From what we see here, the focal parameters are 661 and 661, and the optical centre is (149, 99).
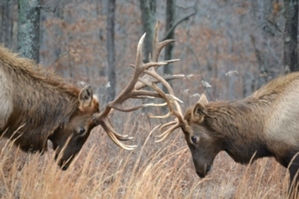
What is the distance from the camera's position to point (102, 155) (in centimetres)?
873

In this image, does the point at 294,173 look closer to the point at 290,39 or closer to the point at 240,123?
the point at 240,123

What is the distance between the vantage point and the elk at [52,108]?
265 inches

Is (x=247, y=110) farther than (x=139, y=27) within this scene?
No

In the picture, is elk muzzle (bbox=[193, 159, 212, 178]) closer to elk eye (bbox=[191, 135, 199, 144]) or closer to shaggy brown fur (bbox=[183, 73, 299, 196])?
shaggy brown fur (bbox=[183, 73, 299, 196])

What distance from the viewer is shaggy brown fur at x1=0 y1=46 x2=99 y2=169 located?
6.70 metres

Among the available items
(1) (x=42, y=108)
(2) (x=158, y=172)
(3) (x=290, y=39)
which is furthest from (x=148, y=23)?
(2) (x=158, y=172)

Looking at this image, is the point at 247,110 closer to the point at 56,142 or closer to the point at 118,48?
the point at 56,142

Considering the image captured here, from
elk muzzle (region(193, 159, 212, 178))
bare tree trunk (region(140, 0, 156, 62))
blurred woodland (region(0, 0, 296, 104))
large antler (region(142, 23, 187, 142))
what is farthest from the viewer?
blurred woodland (region(0, 0, 296, 104))

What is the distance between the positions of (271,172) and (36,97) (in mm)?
3251

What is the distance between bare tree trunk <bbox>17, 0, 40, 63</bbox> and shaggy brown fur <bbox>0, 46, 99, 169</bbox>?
2.05 m

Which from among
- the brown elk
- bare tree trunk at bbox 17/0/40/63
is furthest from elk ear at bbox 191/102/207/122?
bare tree trunk at bbox 17/0/40/63

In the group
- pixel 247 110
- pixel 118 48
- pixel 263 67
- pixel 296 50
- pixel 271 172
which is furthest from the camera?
pixel 118 48

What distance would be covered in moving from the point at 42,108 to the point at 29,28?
2424 millimetres

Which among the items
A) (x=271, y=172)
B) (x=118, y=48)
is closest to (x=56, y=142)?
(x=271, y=172)
